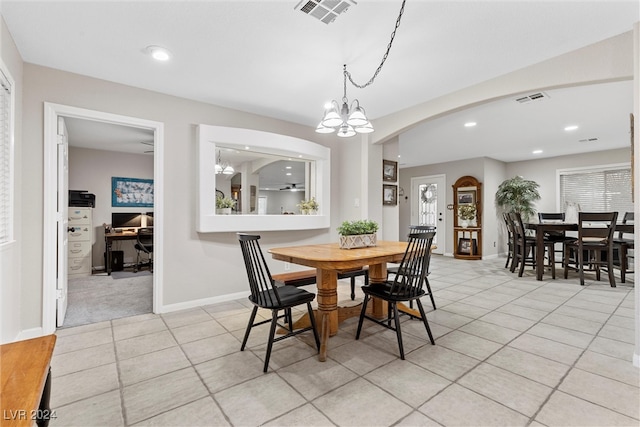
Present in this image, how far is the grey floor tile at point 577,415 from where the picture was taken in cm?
154

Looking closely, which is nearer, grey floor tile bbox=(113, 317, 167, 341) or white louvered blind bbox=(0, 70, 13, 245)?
white louvered blind bbox=(0, 70, 13, 245)

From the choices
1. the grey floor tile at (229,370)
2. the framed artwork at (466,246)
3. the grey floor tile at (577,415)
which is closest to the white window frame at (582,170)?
the framed artwork at (466,246)

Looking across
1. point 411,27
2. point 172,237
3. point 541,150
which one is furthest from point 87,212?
point 541,150

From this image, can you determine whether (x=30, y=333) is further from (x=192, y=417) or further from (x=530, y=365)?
(x=530, y=365)

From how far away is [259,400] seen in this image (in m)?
1.75

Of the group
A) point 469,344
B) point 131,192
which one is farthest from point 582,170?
point 131,192

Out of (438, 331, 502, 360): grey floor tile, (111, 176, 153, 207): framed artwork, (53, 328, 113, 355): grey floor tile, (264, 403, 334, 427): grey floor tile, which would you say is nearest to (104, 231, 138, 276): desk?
(111, 176, 153, 207): framed artwork

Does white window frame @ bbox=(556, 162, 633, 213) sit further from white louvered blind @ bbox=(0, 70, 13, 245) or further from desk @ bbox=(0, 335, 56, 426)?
white louvered blind @ bbox=(0, 70, 13, 245)

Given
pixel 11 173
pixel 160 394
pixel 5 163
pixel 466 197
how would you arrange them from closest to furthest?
1. pixel 160 394
2. pixel 5 163
3. pixel 11 173
4. pixel 466 197

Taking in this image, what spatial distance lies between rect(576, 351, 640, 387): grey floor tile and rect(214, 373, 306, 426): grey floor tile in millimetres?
2027

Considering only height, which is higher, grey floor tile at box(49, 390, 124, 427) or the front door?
the front door

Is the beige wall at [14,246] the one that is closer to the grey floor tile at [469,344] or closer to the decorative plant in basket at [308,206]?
the decorative plant in basket at [308,206]

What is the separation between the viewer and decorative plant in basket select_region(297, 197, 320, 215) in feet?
14.7

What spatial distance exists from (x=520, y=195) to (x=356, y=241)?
20.2ft
